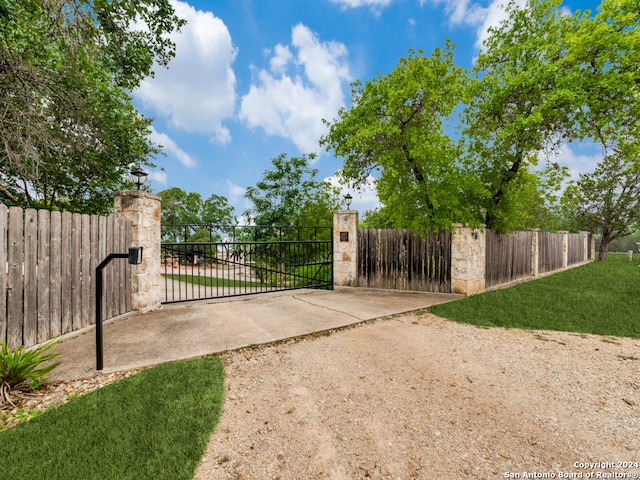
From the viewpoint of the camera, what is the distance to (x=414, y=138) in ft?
25.4

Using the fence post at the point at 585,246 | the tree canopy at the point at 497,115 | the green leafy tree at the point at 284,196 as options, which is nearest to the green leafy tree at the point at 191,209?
the green leafy tree at the point at 284,196

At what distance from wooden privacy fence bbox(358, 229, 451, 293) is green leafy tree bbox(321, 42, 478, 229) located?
1.61 feet

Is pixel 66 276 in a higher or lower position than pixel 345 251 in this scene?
lower

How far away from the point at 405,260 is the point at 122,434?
751 centimetres

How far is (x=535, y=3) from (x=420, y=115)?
551cm

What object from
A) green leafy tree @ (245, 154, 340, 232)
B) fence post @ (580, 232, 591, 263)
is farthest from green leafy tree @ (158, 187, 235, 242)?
fence post @ (580, 232, 591, 263)

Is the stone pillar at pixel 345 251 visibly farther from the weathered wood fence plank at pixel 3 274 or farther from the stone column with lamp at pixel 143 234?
the weathered wood fence plank at pixel 3 274

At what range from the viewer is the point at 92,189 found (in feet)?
30.1

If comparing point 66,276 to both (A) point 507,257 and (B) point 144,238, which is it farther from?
(A) point 507,257

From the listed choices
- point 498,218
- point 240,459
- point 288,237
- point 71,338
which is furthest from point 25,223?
point 288,237

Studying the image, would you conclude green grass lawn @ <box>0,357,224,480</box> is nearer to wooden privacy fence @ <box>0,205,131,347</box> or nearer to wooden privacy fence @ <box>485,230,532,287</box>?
wooden privacy fence @ <box>0,205,131,347</box>

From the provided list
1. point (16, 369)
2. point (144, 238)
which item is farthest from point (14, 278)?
point (144, 238)

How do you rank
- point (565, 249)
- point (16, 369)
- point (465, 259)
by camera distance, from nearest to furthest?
point (16, 369) < point (465, 259) < point (565, 249)

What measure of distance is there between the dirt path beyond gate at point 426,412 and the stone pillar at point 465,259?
3437mm
